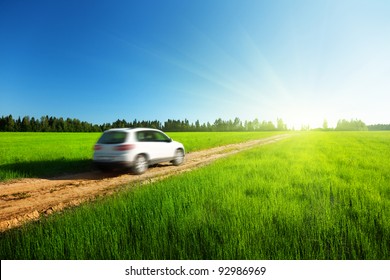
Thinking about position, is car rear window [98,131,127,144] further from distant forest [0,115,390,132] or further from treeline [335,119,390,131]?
treeline [335,119,390,131]

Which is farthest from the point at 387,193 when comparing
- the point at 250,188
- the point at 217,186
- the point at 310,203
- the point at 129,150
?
the point at 129,150

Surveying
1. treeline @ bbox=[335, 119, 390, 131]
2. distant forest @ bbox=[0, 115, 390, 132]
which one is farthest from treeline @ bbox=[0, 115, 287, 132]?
treeline @ bbox=[335, 119, 390, 131]

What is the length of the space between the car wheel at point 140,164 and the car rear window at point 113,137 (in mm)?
1070

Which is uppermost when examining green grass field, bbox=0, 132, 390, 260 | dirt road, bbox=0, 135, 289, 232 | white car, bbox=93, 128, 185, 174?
white car, bbox=93, 128, 185, 174

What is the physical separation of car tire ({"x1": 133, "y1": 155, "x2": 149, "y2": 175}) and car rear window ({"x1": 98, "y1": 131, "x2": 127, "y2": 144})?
3.51 ft

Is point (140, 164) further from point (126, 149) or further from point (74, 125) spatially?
point (74, 125)

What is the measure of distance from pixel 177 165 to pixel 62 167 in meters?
5.63

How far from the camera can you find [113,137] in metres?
10.5

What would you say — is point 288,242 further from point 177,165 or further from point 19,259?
point 177,165

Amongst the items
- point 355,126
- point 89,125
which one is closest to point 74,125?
point 89,125

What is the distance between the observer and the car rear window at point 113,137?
10354mm

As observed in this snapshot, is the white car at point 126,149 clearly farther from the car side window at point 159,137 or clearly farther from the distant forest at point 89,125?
the distant forest at point 89,125

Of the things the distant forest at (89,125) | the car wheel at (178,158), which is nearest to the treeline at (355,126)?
the distant forest at (89,125)

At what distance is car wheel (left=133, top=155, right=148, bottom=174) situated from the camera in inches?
414
